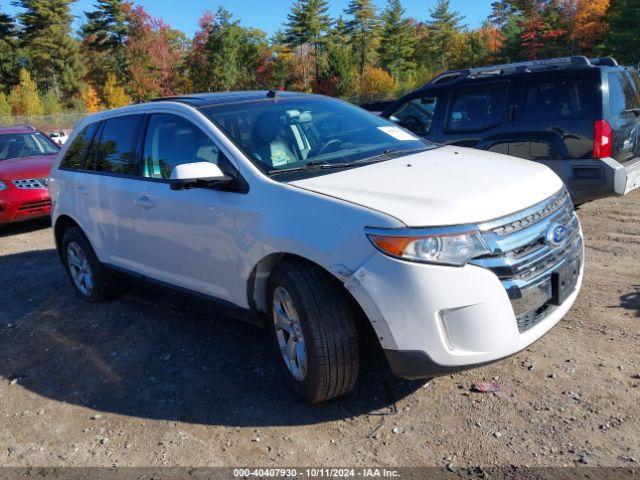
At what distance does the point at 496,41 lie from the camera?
194 feet

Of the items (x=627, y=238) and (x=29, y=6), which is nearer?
(x=627, y=238)

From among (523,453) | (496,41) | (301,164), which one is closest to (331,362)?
(523,453)

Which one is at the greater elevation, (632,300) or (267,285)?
(267,285)

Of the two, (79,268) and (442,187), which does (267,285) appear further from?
(79,268)

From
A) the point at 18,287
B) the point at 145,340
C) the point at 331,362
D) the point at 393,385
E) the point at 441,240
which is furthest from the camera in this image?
the point at 18,287

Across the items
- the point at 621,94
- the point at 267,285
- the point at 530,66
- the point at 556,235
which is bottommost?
the point at 267,285

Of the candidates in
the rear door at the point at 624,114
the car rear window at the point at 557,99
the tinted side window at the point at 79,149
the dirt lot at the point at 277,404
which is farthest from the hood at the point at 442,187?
the rear door at the point at 624,114

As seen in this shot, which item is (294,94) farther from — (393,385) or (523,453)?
(523,453)

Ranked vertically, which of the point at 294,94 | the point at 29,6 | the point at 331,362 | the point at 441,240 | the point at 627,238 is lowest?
the point at 627,238

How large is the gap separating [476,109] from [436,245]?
483 cm

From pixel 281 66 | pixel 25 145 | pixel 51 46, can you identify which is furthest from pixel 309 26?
pixel 25 145

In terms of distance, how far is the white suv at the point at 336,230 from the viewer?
109 inches

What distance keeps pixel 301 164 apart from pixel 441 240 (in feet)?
4.07

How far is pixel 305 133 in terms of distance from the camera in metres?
4.11
